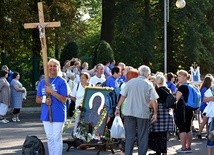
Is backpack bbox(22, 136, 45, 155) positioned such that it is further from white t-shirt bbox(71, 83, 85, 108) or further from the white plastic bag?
white t-shirt bbox(71, 83, 85, 108)

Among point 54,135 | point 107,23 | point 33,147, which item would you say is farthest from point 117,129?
point 107,23

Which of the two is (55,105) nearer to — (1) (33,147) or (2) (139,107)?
(1) (33,147)

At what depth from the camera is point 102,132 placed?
500 inches

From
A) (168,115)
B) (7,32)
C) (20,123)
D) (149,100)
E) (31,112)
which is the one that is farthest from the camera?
(7,32)

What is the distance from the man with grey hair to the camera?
435 inches

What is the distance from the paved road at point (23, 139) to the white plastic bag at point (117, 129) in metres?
0.77

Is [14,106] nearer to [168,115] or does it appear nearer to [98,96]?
[98,96]

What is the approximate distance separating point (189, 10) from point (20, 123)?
17069mm

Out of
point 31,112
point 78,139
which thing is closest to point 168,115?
point 78,139

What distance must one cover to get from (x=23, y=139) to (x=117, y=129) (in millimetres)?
3931

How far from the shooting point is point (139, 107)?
11.0m

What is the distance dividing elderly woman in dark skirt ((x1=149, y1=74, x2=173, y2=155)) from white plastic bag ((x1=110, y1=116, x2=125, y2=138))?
64cm

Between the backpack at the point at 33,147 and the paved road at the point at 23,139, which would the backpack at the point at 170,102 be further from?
the backpack at the point at 33,147

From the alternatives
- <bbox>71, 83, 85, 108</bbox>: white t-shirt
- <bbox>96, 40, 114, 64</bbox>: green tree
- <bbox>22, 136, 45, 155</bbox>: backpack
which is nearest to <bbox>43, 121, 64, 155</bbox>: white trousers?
<bbox>22, 136, 45, 155</bbox>: backpack
